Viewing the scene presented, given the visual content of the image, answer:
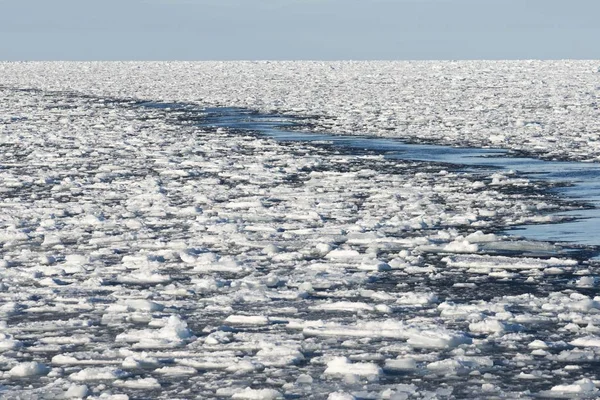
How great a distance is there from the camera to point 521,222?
391 inches

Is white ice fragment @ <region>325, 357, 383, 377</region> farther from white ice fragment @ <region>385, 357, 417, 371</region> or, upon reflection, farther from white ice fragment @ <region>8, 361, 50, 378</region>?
white ice fragment @ <region>8, 361, 50, 378</region>

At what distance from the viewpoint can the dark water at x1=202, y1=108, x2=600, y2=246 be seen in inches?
374

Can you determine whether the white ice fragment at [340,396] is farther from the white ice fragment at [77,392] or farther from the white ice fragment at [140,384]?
the white ice fragment at [77,392]

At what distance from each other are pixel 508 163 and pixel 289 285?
8293 mm

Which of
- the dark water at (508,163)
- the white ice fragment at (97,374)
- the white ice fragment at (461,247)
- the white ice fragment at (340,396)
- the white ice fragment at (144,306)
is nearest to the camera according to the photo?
the white ice fragment at (340,396)

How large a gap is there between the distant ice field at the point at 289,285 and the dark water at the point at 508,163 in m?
0.32

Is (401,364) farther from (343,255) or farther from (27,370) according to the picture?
(343,255)

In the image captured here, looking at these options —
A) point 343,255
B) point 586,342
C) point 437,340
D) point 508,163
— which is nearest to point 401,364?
point 437,340

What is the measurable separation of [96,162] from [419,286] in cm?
910

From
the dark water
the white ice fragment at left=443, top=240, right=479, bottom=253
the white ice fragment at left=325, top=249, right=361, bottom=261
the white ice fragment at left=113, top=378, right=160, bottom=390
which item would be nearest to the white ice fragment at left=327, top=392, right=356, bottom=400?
the white ice fragment at left=113, top=378, right=160, bottom=390

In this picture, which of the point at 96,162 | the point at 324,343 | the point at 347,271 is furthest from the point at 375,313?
the point at 96,162

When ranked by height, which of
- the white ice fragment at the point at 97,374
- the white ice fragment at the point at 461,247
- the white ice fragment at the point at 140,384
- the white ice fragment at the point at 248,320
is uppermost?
the white ice fragment at the point at 461,247

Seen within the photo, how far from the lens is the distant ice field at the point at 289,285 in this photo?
520cm

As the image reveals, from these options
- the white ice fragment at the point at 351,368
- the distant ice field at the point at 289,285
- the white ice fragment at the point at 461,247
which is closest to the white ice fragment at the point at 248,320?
the distant ice field at the point at 289,285
